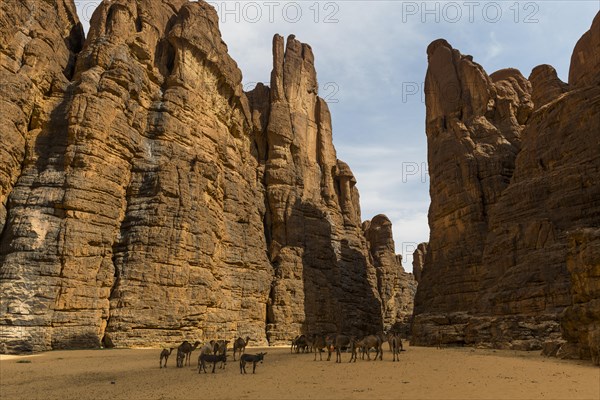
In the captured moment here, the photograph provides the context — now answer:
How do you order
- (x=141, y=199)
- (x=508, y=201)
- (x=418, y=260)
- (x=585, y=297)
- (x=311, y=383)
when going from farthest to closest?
(x=418, y=260), (x=508, y=201), (x=141, y=199), (x=585, y=297), (x=311, y=383)

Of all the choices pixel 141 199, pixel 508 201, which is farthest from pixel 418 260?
pixel 141 199

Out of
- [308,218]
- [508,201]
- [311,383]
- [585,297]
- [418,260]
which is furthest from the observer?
[418,260]

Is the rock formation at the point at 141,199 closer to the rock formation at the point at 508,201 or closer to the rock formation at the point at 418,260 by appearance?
the rock formation at the point at 508,201

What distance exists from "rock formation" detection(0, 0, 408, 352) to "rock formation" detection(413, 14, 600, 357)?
18486mm

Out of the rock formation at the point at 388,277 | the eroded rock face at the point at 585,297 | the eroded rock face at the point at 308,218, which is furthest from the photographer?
the rock formation at the point at 388,277

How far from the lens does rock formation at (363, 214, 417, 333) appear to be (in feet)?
295

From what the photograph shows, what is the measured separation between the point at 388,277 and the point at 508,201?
5196 cm

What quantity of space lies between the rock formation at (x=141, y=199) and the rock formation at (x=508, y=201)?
1849 centimetres

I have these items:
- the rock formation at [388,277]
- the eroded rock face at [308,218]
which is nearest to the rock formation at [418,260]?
the rock formation at [388,277]

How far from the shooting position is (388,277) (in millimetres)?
92812

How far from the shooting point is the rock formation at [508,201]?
31.2 m

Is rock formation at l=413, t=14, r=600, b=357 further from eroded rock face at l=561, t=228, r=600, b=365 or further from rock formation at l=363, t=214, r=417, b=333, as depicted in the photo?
rock formation at l=363, t=214, r=417, b=333

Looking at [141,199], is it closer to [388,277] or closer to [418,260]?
[388,277]

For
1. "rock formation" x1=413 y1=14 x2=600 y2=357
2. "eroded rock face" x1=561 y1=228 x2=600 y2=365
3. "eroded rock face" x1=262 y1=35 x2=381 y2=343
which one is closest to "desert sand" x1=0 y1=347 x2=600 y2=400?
"eroded rock face" x1=561 y1=228 x2=600 y2=365
